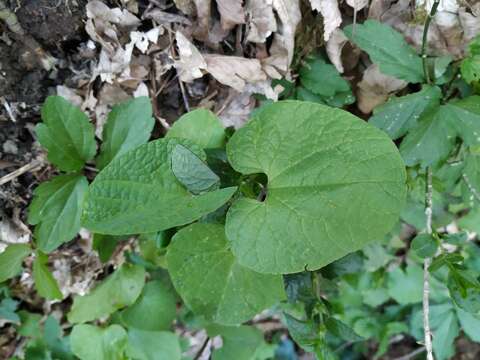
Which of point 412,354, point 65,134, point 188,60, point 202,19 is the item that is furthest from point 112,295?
point 412,354

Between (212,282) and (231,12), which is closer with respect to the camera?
(212,282)

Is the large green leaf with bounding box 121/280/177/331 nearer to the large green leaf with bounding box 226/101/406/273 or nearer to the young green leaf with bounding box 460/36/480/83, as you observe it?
the large green leaf with bounding box 226/101/406/273

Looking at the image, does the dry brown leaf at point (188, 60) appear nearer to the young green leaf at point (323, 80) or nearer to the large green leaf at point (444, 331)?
the young green leaf at point (323, 80)

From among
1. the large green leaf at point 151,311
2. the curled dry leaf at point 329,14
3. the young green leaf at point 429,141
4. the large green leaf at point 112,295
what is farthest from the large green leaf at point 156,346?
the curled dry leaf at point 329,14

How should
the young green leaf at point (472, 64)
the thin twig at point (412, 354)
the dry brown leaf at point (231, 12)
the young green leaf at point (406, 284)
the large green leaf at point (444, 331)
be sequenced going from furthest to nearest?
the thin twig at point (412, 354) → the young green leaf at point (406, 284) → the large green leaf at point (444, 331) → the dry brown leaf at point (231, 12) → the young green leaf at point (472, 64)

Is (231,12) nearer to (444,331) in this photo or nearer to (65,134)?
(65,134)
